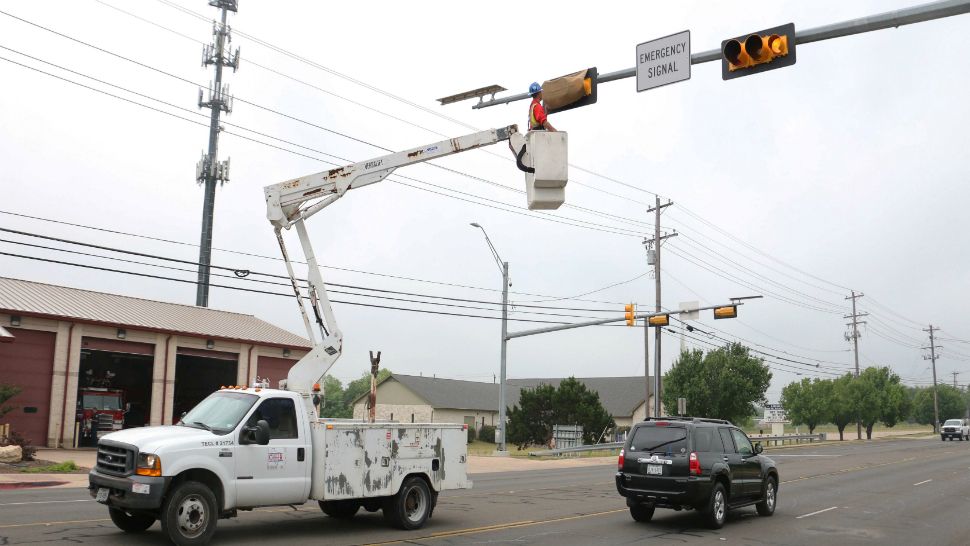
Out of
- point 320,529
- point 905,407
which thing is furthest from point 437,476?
point 905,407

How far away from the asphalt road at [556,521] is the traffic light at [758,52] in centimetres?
712

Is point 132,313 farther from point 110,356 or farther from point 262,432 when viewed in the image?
point 262,432

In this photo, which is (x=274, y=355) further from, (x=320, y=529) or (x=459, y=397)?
(x=459, y=397)

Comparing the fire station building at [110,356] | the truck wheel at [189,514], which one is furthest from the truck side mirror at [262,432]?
the fire station building at [110,356]

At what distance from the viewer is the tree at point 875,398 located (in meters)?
78.8

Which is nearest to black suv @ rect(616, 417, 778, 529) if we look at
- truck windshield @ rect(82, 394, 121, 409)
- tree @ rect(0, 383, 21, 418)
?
tree @ rect(0, 383, 21, 418)

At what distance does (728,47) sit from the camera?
31.1ft

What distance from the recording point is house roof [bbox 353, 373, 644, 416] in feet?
232

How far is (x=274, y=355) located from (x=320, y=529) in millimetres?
29390

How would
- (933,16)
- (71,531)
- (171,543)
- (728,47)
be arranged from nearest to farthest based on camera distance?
(933,16)
(728,47)
(171,543)
(71,531)

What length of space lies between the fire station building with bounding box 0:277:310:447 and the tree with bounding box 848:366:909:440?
59.9 m

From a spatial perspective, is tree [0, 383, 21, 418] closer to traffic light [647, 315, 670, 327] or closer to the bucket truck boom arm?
the bucket truck boom arm

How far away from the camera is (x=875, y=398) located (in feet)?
262

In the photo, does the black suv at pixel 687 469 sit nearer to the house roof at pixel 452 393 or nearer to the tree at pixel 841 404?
the house roof at pixel 452 393
